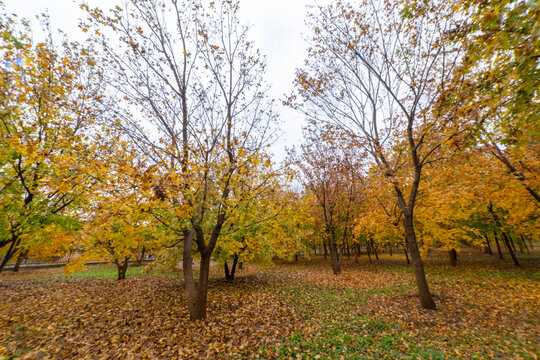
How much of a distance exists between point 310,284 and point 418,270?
7.09 meters

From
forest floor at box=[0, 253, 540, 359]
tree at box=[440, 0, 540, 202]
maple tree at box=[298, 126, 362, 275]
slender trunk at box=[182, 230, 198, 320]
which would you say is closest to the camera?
tree at box=[440, 0, 540, 202]

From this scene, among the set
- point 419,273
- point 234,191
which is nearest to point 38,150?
point 234,191

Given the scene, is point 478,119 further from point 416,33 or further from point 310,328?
point 310,328

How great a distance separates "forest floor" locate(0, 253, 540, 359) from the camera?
5633mm

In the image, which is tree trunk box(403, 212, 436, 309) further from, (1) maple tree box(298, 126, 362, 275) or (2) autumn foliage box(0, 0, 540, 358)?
(1) maple tree box(298, 126, 362, 275)

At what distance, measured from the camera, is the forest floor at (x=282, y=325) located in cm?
563

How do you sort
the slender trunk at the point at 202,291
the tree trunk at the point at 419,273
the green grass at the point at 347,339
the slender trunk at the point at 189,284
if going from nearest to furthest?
the green grass at the point at 347,339
the slender trunk at the point at 202,291
the slender trunk at the point at 189,284
the tree trunk at the point at 419,273

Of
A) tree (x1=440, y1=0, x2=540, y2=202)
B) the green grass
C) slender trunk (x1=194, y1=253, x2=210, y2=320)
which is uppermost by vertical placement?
tree (x1=440, y1=0, x2=540, y2=202)

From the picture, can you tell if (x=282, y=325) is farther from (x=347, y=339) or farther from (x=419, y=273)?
(x=419, y=273)

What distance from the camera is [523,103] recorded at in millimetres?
3492

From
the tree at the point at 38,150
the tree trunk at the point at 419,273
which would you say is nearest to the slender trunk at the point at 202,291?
Answer: the tree at the point at 38,150

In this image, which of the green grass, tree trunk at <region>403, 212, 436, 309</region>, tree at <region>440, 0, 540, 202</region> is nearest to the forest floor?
the green grass

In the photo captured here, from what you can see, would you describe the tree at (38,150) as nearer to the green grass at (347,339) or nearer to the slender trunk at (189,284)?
the slender trunk at (189,284)

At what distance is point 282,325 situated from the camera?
7.34 meters
